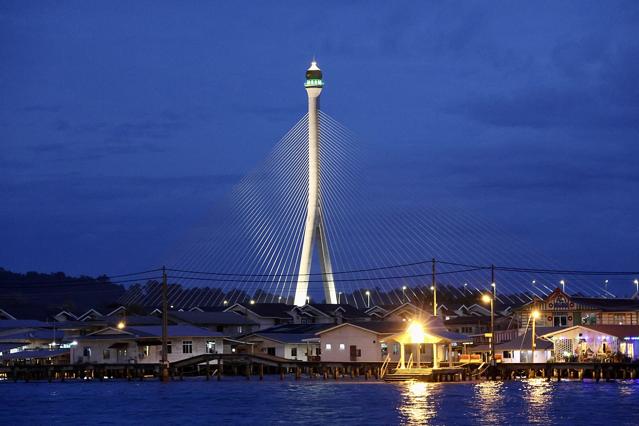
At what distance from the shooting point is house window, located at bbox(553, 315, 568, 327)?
270 feet

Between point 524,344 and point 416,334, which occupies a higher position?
point 416,334

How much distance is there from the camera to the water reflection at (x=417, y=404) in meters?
48.5

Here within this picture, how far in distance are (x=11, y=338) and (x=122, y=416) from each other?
1747 inches

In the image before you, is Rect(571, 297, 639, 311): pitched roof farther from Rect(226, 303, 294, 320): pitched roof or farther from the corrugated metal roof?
the corrugated metal roof

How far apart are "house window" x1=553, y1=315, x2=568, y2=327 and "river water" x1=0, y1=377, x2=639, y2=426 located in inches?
454

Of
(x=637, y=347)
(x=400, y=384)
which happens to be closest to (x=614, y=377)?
(x=637, y=347)

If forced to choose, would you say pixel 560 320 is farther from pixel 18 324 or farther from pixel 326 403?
pixel 18 324

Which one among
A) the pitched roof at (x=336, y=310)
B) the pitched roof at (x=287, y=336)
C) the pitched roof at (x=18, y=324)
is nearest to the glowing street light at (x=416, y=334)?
the pitched roof at (x=287, y=336)

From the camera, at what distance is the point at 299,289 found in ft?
332

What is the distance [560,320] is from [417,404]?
1226 inches

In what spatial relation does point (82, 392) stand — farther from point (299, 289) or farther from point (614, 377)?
point (299, 289)

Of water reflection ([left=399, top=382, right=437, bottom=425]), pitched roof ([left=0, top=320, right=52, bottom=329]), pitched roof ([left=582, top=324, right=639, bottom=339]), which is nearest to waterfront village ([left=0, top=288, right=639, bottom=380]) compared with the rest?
pitched roof ([left=582, top=324, right=639, bottom=339])

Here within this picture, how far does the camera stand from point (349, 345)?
80.1 meters

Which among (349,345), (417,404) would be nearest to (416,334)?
(349,345)
